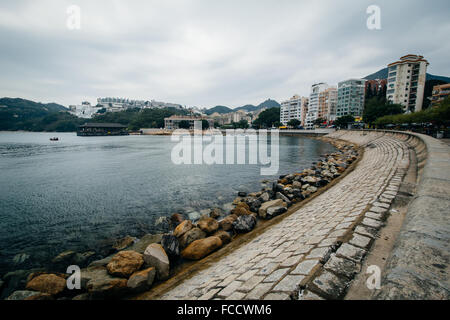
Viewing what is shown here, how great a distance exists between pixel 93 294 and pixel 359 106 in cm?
10392

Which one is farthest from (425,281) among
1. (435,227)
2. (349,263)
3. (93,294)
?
(93,294)

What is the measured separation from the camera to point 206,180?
47.8ft

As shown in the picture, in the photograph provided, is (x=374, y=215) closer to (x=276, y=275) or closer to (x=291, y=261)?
(x=291, y=261)

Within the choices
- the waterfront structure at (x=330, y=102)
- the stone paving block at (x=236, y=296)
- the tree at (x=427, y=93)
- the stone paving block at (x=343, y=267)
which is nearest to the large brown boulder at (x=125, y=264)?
the stone paving block at (x=236, y=296)

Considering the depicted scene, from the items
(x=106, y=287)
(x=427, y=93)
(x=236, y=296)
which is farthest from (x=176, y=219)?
(x=427, y=93)

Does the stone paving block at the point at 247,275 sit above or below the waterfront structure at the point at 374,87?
below

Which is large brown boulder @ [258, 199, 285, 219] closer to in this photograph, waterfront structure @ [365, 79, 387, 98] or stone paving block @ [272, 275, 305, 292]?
stone paving block @ [272, 275, 305, 292]

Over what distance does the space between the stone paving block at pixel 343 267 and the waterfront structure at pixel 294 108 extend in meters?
121

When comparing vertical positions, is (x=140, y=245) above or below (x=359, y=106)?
below

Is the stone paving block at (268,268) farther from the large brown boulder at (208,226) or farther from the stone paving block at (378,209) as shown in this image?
the large brown boulder at (208,226)

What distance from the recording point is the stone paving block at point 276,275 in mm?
2773

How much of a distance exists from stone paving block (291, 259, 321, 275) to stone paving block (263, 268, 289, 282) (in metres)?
0.15

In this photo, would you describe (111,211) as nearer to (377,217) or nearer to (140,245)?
(140,245)

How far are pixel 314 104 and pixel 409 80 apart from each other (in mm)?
43954
